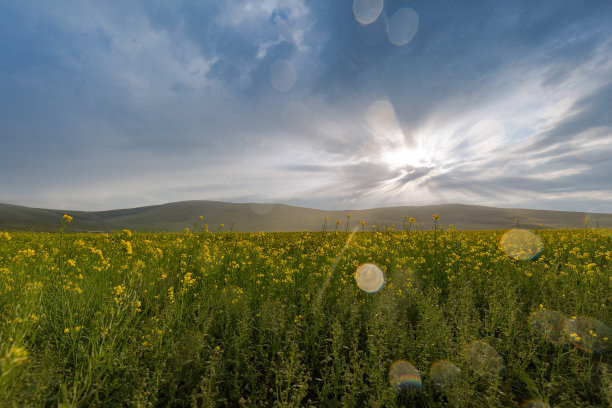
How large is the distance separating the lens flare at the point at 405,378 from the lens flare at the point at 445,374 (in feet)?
0.47

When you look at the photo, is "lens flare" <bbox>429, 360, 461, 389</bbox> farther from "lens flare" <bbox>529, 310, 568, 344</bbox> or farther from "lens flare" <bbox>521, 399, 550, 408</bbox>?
"lens flare" <bbox>529, 310, 568, 344</bbox>

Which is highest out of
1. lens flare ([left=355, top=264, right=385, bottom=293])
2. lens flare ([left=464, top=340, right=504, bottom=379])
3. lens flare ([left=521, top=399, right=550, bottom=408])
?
lens flare ([left=355, top=264, right=385, bottom=293])

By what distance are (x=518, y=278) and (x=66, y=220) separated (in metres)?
7.28

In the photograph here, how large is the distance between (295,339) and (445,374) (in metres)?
1.42

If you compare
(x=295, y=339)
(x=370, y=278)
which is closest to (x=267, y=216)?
(x=370, y=278)

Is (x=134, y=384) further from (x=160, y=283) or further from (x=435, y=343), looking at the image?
(x=435, y=343)

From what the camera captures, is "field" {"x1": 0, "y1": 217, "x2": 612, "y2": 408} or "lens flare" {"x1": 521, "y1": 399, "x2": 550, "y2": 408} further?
"field" {"x1": 0, "y1": 217, "x2": 612, "y2": 408}

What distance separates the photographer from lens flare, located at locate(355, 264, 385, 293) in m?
4.57

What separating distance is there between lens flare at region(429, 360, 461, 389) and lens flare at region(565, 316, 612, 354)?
4.78ft

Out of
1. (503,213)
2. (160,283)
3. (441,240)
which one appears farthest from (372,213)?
(160,283)

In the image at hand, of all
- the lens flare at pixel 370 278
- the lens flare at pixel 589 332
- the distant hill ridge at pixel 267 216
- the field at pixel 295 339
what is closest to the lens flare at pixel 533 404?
the field at pixel 295 339

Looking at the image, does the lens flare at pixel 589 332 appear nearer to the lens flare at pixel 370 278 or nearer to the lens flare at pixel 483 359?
the lens flare at pixel 483 359

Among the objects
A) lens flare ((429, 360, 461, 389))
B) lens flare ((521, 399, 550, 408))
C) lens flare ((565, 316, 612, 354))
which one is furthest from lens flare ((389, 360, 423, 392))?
lens flare ((565, 316, 612, 354))

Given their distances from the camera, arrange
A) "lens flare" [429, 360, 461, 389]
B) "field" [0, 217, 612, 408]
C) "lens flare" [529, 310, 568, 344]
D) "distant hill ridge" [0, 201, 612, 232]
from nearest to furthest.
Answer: "field" [0, 217, 612, 408], "lens flare" [429, 360, 461, 389], "lens flare" [529, 310, 568, 344], "distant hill ridge" [0, 201, 612, 232]
